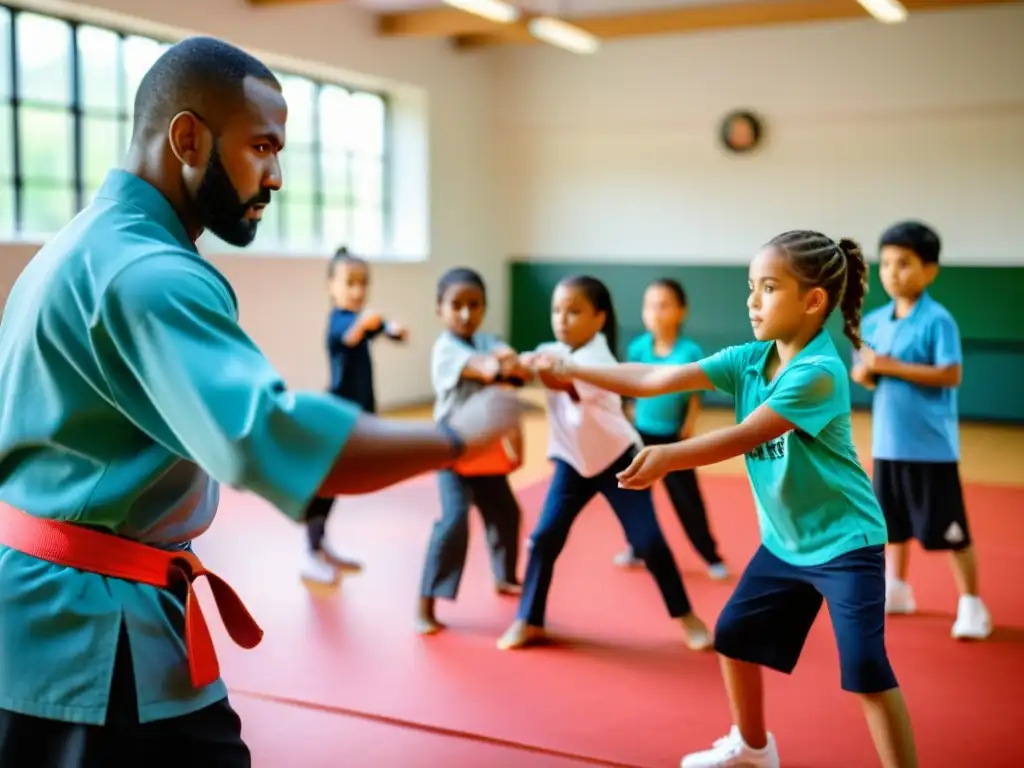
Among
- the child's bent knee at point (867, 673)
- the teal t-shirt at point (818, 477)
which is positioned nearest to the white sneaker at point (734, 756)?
the child's bent knee at point (867, 673)

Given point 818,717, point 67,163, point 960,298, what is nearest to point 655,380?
point 818,717

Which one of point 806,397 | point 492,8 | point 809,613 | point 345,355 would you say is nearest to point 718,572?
point 345,355

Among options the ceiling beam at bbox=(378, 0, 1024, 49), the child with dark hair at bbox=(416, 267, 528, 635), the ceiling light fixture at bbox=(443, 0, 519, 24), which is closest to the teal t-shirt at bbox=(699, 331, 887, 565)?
the child with dark hair at bbox=(416, 267, 528, 635)

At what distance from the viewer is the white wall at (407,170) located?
8.85 m

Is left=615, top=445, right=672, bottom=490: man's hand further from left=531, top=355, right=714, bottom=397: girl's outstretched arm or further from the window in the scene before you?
the window

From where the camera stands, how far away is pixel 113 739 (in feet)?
4.67

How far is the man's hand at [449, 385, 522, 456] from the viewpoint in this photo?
1.26 metres

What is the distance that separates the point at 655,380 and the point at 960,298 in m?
8.32

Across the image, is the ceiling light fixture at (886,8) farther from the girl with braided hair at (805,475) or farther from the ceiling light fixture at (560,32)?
the girl with braided hair at (805,475)

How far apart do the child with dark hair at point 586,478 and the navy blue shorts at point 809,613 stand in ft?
3.96

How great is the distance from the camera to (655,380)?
8.70ft

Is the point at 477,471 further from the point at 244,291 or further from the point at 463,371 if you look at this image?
the point at 244,291

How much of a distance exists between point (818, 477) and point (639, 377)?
0.49 meters

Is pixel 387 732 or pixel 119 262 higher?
pixel 119 262
